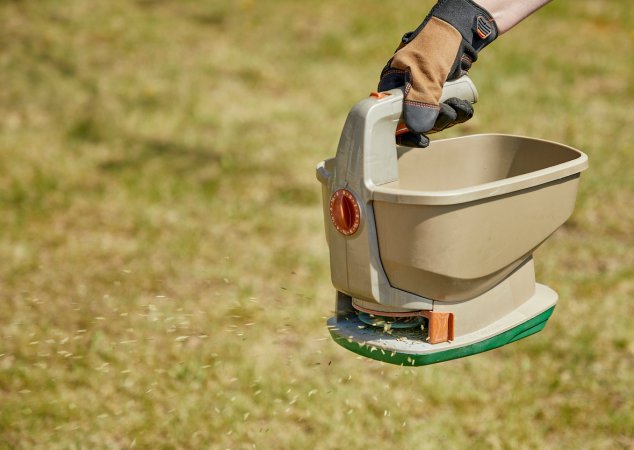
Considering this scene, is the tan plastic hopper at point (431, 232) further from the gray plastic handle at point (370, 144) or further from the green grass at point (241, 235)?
the green grass at point (241, 235)

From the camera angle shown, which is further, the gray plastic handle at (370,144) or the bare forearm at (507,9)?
the bare forearm at (507,9)

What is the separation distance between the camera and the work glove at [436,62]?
1922 millimetres

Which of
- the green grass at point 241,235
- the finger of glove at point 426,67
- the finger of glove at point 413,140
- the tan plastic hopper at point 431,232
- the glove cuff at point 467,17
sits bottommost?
the green grass at point 241,235

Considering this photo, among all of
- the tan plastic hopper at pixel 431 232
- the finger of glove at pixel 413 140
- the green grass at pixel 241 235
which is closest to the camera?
the tan plastic hopper at pixel 431 232

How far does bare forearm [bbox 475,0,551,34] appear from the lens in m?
2.02

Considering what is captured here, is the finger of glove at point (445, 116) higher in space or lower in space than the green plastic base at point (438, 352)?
higher

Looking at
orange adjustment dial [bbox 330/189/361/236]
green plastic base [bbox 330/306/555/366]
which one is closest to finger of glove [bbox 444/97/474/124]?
orange adjustment dial [bbox 330/189/361/236]

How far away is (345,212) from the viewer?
6.48 feet

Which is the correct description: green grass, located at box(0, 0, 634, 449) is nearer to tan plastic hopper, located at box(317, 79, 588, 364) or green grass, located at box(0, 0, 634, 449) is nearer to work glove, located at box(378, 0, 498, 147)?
tan plastic hopper, located at box(317, 79, 588, 364)

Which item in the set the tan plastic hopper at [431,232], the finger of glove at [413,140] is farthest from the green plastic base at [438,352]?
the finger of glove at [413,140]

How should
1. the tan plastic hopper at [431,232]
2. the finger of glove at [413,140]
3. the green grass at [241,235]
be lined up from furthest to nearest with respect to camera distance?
1. the green grass at [241,235]
2. the finger of glove at [413,140]
3. the tan plastic hopper at [431,232]

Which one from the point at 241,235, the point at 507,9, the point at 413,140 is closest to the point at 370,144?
the point at 413,140

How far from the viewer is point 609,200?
4340mm

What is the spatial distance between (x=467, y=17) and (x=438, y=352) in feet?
2.45
